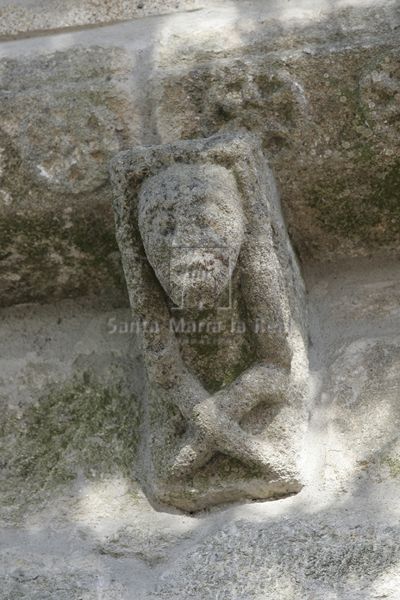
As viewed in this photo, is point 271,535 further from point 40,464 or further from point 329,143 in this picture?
point 329,143

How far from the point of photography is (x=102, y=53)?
2484 millimetres

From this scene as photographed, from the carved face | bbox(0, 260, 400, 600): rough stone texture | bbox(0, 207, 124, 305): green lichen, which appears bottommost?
bbox(0, 260, 400, 600): rough stone texture

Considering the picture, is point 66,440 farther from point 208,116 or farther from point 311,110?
point 311,110

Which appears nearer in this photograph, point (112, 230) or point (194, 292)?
point (194, 292)

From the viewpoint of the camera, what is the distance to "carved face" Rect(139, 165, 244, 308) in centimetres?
200

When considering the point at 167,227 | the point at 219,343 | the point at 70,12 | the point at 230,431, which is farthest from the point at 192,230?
the point at 70,12

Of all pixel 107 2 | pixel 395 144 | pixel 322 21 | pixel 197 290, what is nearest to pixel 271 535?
pixel 197 290

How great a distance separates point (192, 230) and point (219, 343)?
30 cm

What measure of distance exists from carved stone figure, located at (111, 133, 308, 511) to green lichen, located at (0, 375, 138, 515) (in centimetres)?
10

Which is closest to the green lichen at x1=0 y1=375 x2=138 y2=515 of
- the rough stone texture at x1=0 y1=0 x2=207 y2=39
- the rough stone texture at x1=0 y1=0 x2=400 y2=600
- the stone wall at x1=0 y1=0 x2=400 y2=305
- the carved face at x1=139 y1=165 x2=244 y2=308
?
the rough stone texture at x1=0 y1=0 x2=400 y2=600

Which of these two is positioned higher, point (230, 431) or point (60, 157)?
point (60, 157)

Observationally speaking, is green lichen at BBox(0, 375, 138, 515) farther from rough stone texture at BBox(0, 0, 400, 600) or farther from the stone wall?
the stone wall

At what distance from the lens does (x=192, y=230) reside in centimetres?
202

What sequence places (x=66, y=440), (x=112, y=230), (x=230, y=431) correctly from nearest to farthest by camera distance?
(x=230, y=431) → (x=66, y=440) → (x=112, y=230)
